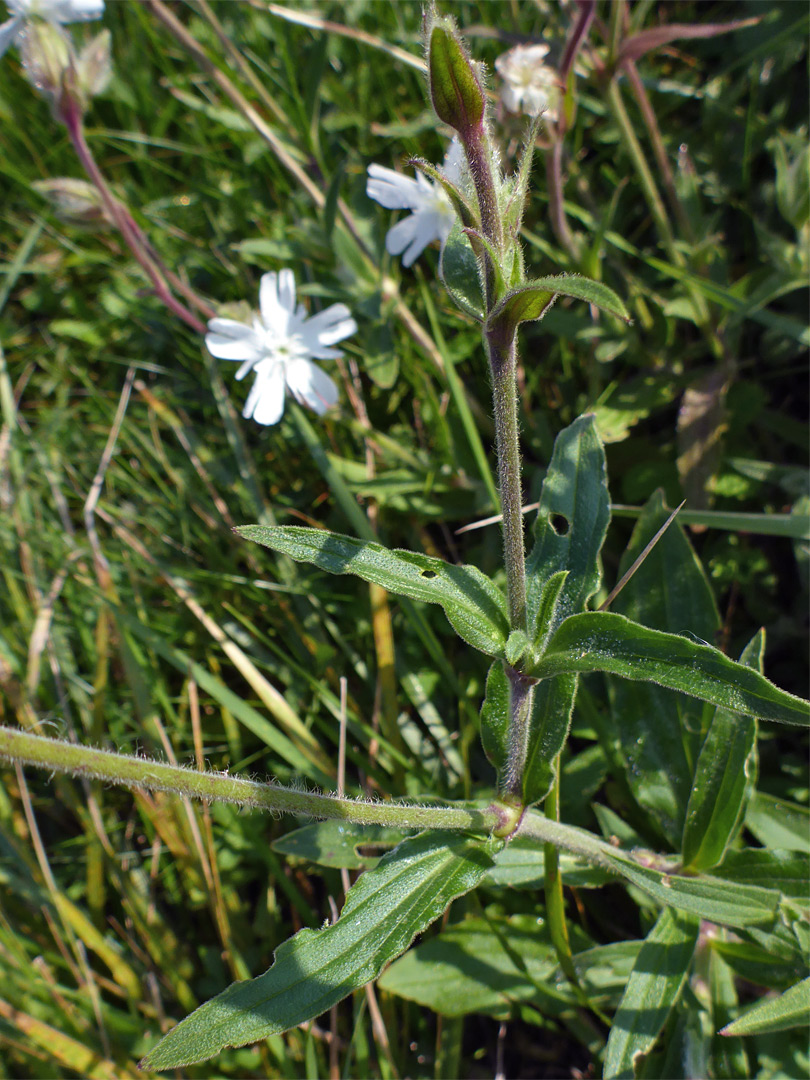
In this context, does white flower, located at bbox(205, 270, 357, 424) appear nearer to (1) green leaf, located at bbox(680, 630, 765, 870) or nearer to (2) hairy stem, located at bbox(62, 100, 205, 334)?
(2) hairy stem, located at bbox(62, 100, 205, 334)

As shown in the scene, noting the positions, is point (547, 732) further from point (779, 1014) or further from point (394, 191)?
point (394, 191)

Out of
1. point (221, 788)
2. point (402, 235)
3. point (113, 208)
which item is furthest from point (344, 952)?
point (113, 208)

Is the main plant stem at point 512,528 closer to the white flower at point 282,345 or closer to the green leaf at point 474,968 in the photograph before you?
the green leaf at point 474,968

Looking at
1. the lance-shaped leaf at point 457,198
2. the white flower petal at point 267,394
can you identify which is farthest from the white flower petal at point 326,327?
the lance-shaped leaf at point 457,198

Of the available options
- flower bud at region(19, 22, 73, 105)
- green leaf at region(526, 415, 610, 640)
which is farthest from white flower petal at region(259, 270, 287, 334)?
green leaf at region(526, 415, 610, 640)

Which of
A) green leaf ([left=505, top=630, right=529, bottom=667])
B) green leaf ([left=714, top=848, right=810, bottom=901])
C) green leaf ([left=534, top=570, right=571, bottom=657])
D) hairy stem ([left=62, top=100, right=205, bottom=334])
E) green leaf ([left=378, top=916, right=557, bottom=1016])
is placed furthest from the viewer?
hairy stem ([left=62, top=100, right=205, bottom=334])

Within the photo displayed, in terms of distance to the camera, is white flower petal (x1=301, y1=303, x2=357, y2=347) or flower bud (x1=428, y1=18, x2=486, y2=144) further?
white flower petal (x1=301, y1=303, x2=357, y2=347)

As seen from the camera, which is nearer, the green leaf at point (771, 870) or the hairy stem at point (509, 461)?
the hairy stem at point (509, 461)
